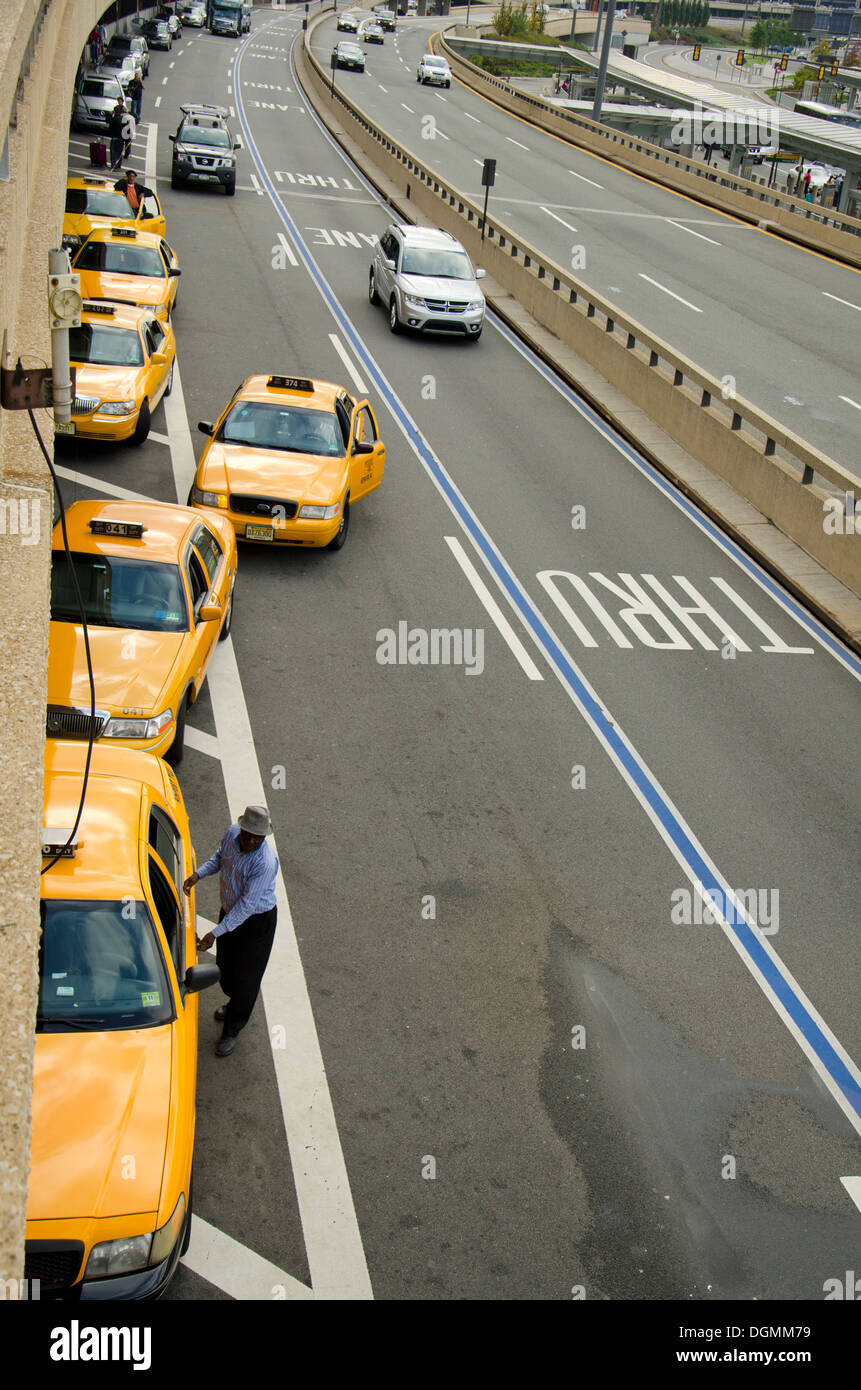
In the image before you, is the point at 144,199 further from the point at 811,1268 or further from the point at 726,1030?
the point at 811,1268

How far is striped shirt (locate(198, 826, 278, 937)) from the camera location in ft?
23.7

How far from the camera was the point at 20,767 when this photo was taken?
5.42 meters

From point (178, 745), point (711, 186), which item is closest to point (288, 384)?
point (178, 745)

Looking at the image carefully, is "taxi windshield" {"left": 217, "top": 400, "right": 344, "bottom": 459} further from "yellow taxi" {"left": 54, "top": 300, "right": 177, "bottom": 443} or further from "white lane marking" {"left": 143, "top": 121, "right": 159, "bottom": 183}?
"white lane marking" {"left": 143, "top": 121, "right": 159, "bottom": 183}

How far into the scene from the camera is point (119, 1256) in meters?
5.41

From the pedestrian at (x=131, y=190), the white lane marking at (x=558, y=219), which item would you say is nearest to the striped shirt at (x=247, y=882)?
the pedestrian at (x=131, y=190)

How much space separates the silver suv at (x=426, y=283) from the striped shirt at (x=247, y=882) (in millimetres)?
19228

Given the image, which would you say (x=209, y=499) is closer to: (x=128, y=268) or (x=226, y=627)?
(x=226, y=627)

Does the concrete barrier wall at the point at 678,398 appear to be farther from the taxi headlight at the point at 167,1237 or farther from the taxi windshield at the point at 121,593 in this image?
the taxi headlight at the point at 167,1237

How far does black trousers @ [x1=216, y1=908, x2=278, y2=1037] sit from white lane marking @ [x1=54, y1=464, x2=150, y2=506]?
8.90 meters

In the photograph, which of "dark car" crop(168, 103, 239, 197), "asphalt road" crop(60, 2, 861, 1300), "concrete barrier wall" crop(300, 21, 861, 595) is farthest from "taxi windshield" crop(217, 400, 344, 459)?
"dark car" crop(168, 103, 239, 197)

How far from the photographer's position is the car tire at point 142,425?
16625 millimetres

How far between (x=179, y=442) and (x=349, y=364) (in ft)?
19.4

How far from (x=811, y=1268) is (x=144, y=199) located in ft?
85.7
